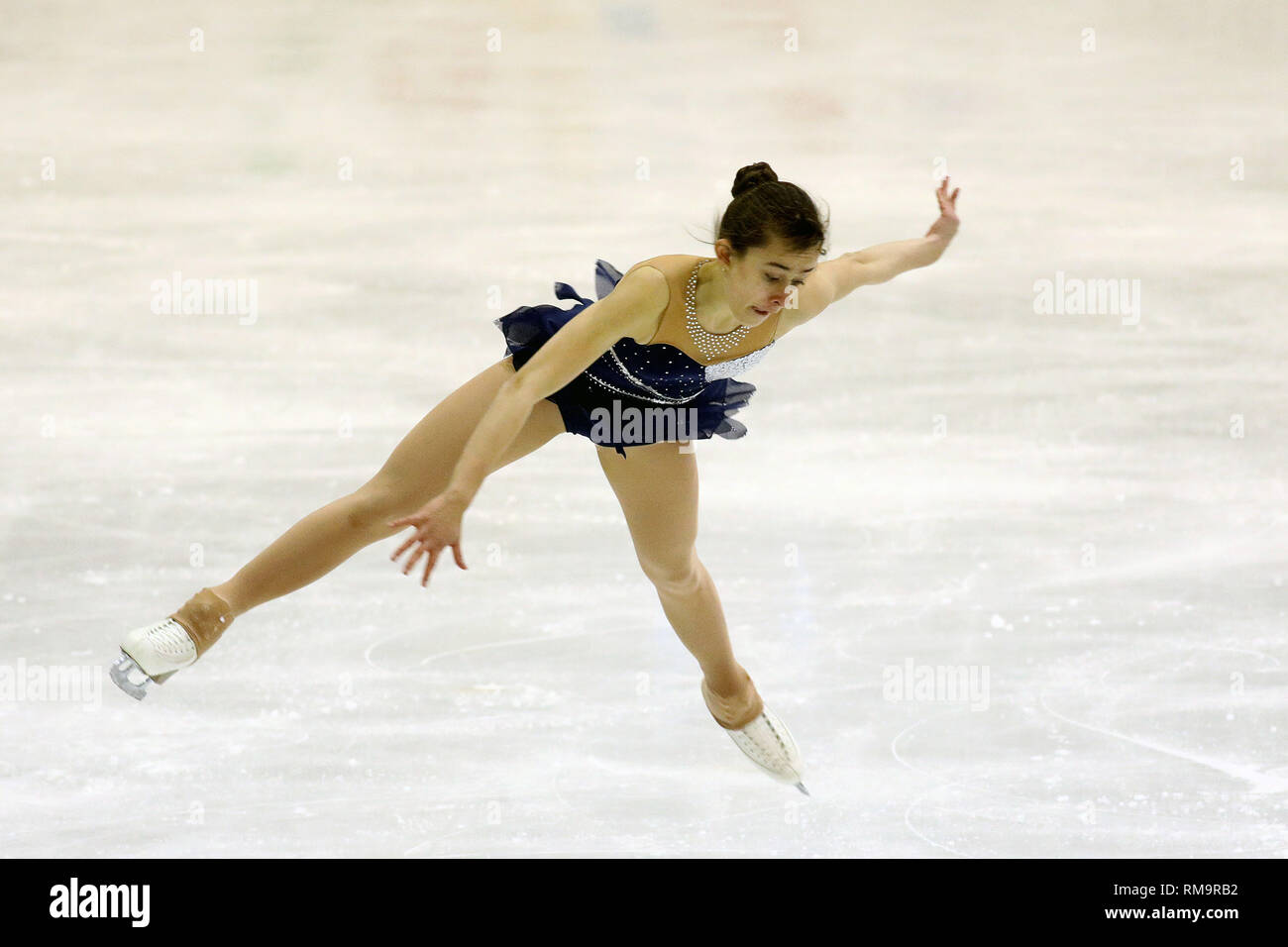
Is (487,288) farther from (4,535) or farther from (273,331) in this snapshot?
(4,535)

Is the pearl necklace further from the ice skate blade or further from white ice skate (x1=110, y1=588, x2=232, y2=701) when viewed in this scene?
the ice skate blade

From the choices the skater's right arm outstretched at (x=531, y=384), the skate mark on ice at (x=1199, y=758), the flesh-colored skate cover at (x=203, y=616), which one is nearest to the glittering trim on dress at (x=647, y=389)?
the skater's right arm outstretched at (x=531, y=384)

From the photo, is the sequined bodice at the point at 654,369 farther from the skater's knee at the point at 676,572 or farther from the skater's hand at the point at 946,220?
the skater's hand at the point at 946,220

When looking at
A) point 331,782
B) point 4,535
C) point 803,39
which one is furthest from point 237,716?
point 803,39

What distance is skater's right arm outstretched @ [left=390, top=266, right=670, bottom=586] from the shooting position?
2.66 metres

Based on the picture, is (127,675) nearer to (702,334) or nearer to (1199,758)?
(702,334)

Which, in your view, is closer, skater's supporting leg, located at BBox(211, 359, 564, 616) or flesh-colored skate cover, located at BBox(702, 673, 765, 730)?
skater's supporting leg, located at BBox(211, 359, 564, 616)

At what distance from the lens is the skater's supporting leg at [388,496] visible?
10.6 ft

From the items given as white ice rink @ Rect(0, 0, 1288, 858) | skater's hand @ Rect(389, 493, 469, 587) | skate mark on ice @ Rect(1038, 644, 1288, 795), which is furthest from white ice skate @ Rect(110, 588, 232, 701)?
skate mark on ice @ Rect(1038, 644, 1288, 795)

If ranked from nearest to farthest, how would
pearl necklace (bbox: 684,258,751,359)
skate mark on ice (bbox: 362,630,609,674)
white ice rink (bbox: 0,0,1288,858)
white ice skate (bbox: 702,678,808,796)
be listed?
1. pearl necklace (bbox: 684,258,751,359)
2. white ice skate (bbox: 702,678,808,796)
3. white ice rink (bbox: 0,0,1288,858)
4. skate mark on ice (bbox: 362,630,609,674)

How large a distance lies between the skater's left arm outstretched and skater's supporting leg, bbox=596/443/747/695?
398 mm

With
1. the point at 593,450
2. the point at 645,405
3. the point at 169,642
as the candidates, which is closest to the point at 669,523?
the point at 645,405

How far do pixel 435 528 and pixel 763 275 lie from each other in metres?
0.77

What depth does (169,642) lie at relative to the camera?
324 cm
